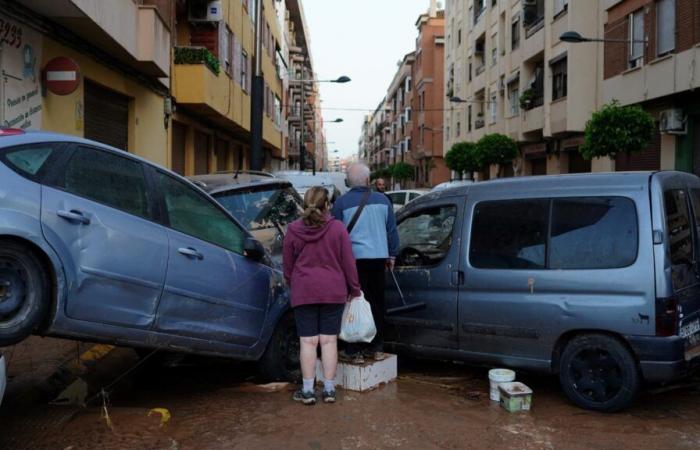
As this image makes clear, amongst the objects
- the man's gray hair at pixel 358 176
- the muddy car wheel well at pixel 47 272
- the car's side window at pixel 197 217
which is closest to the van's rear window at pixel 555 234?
the man's gray hair at pixel 358 176

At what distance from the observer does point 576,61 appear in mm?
23875

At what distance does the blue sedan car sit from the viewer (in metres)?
3.61

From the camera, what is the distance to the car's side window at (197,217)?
15.3ft

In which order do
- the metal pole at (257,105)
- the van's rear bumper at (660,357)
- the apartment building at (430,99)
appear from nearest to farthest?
the van's rear bumper at (660,357) → the metal pole at (257,105) → the apartment building at (430,99)

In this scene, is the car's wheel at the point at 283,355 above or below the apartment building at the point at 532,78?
below

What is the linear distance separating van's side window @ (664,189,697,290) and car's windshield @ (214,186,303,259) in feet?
11.7

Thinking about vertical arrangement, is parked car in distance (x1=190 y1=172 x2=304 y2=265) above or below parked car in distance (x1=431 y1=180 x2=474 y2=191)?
below

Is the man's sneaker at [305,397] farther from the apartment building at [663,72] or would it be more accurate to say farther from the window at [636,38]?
the window at [636,38]

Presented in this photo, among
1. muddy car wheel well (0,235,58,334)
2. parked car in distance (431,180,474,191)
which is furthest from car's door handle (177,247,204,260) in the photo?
parked car in distance (431,180,474,191)

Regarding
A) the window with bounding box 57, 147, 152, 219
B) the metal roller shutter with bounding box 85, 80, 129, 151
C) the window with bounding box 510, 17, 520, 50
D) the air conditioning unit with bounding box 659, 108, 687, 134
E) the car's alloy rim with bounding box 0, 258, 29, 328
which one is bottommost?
the car's alloy rim with bounding box 0, 258, 29, 328

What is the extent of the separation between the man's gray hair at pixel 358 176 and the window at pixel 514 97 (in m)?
27.4

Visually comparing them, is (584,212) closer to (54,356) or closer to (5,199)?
(5,199)

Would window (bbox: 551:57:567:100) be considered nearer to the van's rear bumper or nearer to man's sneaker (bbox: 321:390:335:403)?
the van's rear bumper

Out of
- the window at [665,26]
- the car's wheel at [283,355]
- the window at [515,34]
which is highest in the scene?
the window at [515,34]
